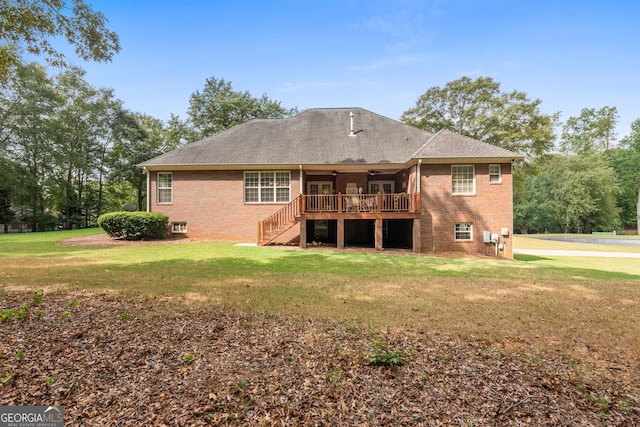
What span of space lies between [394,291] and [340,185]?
11.9 meters

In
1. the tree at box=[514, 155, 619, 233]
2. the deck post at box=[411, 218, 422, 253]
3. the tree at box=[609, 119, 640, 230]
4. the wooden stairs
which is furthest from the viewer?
the tree at box=[609, 119, 640, 230]

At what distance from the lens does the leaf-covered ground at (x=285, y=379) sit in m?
2.41

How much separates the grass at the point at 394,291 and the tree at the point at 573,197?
36.4 meters

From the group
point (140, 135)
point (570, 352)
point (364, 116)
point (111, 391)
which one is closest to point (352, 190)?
point (364, 116)

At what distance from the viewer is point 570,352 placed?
11.4 feet

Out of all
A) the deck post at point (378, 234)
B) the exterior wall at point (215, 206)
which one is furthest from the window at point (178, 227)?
the deck post at point (378, 234)

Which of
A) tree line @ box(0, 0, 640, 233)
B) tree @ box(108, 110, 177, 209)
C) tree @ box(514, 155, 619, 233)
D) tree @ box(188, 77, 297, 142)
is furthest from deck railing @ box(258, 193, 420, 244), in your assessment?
tree @ box(514, 155, 619, 233)

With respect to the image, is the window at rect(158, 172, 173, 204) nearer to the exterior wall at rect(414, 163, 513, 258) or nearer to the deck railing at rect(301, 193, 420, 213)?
the deck railing at rect(301, 193, 420, 213)

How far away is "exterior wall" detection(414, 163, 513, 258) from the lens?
13547mm

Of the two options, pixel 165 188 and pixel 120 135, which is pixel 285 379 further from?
pixel 120 135

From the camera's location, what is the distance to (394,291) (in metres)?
6.05

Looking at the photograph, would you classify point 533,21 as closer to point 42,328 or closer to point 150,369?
point 150,369

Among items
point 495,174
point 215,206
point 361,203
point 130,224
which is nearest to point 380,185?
point 361,203

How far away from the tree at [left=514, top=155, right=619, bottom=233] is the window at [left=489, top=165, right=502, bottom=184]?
2853cm
